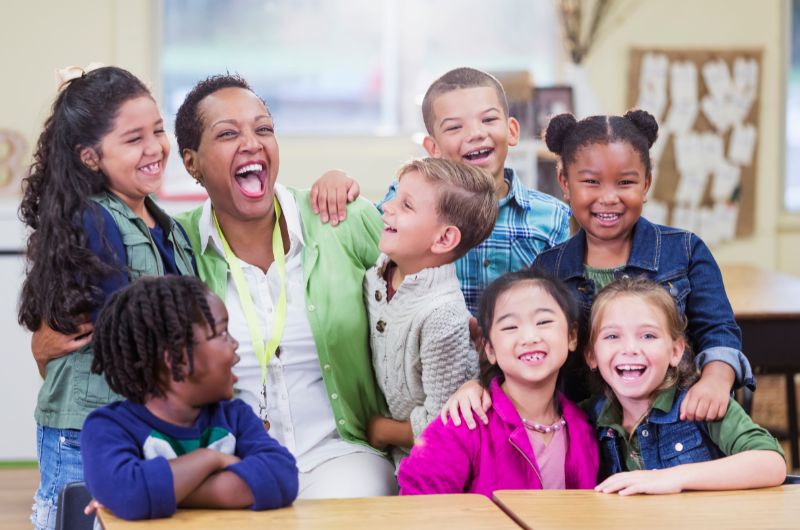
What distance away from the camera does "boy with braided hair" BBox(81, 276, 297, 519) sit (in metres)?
1.14

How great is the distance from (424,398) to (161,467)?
72 cm

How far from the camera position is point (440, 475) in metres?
1.48

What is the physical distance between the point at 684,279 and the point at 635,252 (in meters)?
0.12

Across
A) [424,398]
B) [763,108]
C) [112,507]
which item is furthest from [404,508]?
[763,108]

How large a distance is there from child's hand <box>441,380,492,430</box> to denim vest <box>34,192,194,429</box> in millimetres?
659

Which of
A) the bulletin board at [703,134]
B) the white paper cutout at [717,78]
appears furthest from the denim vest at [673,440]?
the white paper cutout at [717,78]

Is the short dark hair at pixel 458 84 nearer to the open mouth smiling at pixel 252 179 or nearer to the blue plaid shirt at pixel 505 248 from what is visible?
the blue plaid shirt at pixel 505 248

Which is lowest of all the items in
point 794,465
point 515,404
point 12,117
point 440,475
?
point 794,465

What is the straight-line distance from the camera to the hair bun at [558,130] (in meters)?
1.81

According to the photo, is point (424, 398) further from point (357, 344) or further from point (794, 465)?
point (794, 465)

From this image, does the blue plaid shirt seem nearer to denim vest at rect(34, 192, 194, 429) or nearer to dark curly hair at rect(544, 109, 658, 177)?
dark curly hair at rect(544, 109, 658, 177)

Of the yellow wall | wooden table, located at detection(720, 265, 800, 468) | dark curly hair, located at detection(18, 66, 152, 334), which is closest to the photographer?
dark curly hair, located at detection(18, 66, 152, 334)

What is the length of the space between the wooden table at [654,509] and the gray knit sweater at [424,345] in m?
0.41

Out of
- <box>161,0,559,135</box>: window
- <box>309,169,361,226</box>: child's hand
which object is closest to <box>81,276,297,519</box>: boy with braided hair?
<box>309,169,361,226</box>: child's hand
